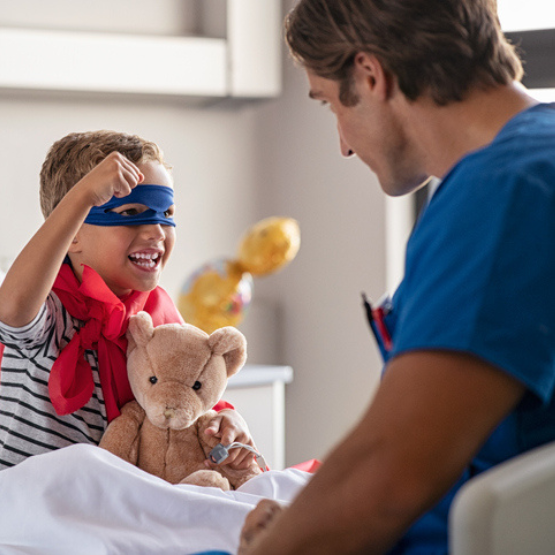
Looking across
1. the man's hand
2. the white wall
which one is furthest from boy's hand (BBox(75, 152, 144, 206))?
the white wall

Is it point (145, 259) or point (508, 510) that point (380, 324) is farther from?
point (145, 259)

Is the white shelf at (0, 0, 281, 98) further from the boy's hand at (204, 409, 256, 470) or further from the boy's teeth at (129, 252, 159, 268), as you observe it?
the boy's hand at (204, 409, 256, 470)

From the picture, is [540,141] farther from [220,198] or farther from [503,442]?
[220,198]

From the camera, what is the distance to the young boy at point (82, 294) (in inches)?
49.2

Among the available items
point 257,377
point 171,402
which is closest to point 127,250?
point 171,402

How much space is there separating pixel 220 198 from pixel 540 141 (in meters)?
2.34

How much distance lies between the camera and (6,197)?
8.77 feet

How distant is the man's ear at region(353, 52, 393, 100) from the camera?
0.92m

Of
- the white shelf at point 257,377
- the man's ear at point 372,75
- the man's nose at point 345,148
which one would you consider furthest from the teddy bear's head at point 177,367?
the white shelf at point 257,377

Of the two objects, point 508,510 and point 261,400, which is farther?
point 261,400

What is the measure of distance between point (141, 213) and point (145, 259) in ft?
0.26

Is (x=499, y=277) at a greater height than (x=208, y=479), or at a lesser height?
greater

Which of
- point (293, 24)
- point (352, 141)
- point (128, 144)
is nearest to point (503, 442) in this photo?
point (352, 141)

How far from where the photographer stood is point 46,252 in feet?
4.06
